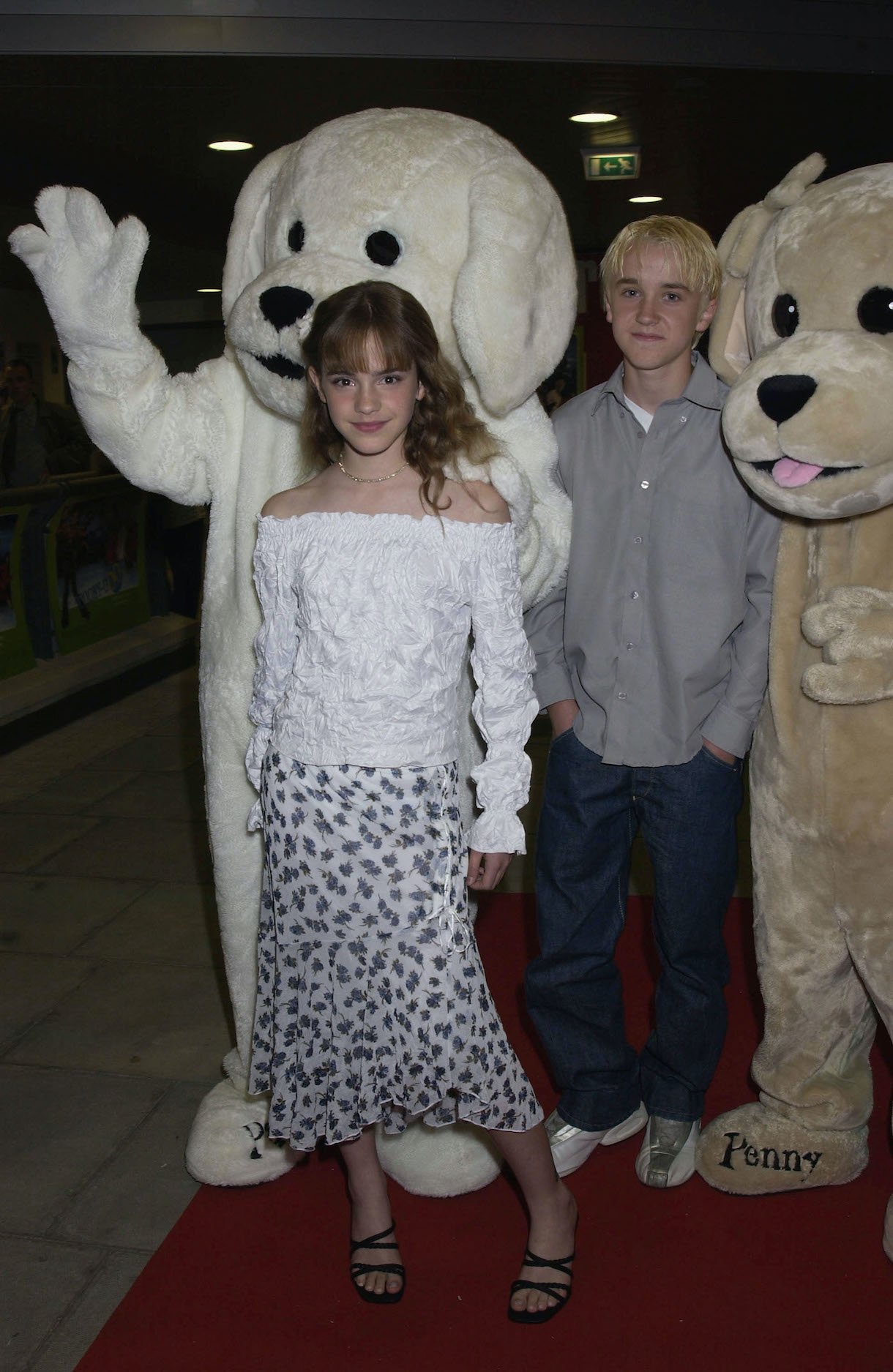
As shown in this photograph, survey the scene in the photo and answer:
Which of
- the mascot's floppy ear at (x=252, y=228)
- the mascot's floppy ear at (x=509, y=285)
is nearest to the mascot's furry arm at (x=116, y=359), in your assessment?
the mascot's floppy ear at (x=252, y=228)

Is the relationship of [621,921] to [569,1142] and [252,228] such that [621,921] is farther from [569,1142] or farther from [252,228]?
[252,228]

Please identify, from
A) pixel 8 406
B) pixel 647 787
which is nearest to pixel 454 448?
→ pixel 647 787

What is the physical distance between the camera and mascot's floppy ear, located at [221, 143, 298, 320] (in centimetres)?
221

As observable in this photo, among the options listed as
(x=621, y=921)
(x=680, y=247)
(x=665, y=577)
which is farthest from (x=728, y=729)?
(x=680, y=247)

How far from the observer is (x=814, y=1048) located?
2324 millimetres

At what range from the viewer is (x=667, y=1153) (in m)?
A: 2.43

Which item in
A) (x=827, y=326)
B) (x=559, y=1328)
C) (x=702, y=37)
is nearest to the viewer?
(x=827, y=326)

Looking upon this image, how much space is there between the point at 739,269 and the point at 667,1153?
164cm

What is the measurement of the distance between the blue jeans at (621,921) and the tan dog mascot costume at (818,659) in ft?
0.28

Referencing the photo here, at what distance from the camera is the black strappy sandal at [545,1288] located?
209cm

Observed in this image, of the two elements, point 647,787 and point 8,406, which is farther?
point 8,406

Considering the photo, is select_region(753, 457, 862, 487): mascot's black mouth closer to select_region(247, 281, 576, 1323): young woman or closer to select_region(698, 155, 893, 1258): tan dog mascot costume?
select_region(698, 155, 893, 1258): tan dog mascot costume

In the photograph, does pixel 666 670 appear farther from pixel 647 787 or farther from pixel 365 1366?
pixel 365 1366

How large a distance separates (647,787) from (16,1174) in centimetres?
150
